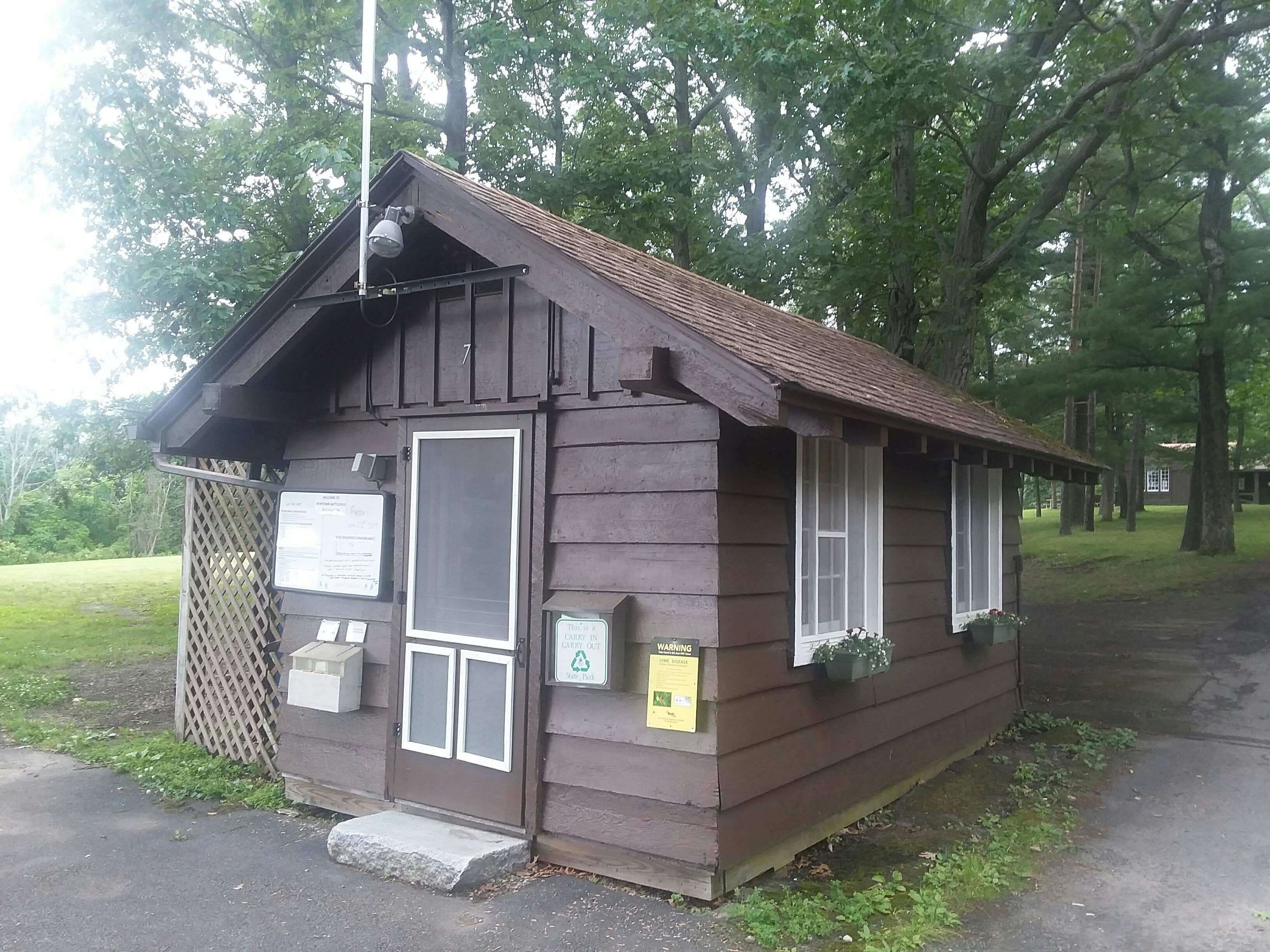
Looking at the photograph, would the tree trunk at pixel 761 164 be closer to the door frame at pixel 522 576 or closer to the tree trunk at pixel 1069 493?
the tree trunk at pixel 1069 493

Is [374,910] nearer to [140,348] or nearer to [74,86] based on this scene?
[140,348]

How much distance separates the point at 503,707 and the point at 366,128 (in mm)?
3391

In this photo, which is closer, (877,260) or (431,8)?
(431,8)

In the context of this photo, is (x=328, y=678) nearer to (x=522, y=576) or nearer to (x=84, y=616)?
(x=522, y=576)

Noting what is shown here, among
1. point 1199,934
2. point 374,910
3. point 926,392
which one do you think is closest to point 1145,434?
point 926,392

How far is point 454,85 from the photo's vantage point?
40.3 feet

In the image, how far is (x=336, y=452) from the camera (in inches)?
239

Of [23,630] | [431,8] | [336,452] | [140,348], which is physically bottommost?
[23,630]

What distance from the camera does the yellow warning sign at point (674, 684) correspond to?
4324 mm

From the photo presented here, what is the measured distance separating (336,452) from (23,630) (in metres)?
11.4

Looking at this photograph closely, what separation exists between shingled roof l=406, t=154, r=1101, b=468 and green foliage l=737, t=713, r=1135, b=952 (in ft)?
7.67

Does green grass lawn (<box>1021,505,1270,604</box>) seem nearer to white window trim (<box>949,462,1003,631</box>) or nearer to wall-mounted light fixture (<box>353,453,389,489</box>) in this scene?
white window trim (<box>949,462,1003,631</box>)

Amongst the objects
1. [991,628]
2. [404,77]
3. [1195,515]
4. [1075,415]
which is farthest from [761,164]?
[1075,415]

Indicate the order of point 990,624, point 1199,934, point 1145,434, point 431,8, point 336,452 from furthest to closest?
1. point 1145,434
2. point 431,8
3. point 990,624
4. point 336,452
5. point 1199,934
